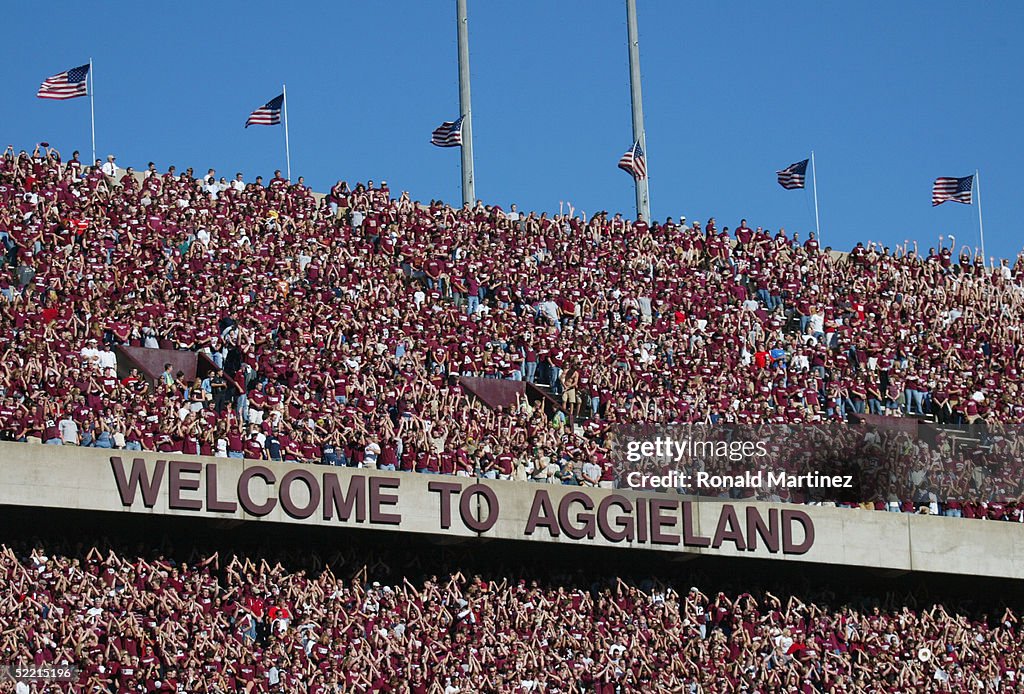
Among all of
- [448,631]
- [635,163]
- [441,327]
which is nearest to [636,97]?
[635,163]

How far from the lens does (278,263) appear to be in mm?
43500

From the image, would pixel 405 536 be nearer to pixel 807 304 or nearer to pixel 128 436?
pixel 128 436

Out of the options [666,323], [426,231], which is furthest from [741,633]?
[426,231]

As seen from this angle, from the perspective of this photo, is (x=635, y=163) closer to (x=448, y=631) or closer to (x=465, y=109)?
(x=465, y=109)

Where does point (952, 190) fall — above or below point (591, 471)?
above

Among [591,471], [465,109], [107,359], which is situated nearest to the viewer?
[107,359]

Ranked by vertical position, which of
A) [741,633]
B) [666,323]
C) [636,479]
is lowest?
[741,633]

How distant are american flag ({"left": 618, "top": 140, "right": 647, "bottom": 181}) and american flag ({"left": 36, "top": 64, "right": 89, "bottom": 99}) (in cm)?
1333

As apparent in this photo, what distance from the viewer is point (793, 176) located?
5403cm

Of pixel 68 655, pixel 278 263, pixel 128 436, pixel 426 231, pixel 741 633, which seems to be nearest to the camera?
pixel 68 655

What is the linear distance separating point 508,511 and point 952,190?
22.4 meters

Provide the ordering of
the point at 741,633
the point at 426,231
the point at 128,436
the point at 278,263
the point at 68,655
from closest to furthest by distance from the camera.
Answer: the point at 68,655 → the point at 128,436 → the point at 741,633 → the point at 278,263 → the point at 426,231

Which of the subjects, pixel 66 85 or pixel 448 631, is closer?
pixel 448 631

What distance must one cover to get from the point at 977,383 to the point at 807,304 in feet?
14.6
